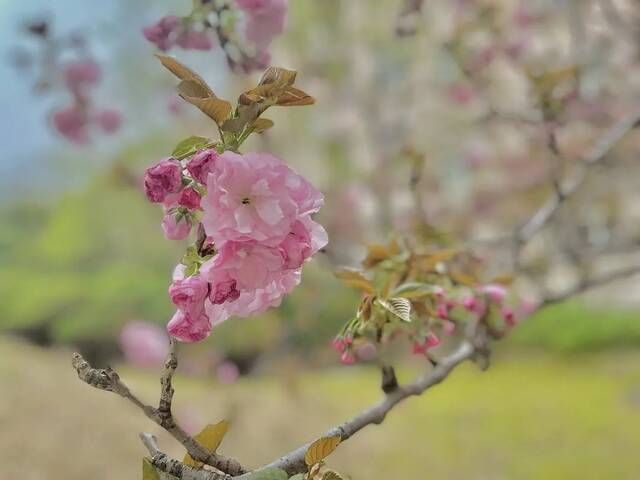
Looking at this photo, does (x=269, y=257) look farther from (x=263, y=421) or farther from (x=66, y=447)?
(x=263, y=421)

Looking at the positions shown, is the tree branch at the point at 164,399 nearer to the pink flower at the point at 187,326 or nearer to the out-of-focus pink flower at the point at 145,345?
the pink flower at the point at 187,326

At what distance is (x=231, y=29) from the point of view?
466mm

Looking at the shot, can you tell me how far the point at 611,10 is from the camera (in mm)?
1124

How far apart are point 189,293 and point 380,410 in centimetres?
15

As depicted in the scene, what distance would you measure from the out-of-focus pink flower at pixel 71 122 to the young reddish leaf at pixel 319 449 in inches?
28.9

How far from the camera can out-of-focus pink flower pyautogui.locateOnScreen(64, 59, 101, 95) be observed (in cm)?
94

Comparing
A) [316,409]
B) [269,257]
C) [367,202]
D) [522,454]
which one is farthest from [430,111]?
[269,257]

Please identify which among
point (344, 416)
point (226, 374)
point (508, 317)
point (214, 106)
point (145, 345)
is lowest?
point (344, 416)

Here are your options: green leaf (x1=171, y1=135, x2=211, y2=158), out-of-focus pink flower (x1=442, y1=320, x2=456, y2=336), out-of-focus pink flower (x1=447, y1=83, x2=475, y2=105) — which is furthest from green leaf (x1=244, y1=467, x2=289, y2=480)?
out-of-focus pink flower (x1=447, y1=83, x2=475, y2=105)

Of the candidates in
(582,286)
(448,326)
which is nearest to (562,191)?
(582,286)

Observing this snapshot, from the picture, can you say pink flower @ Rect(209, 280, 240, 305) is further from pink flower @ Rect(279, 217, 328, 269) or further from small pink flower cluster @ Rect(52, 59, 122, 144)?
small pink flower cluster @ Rect(52, 59, 122, 144)

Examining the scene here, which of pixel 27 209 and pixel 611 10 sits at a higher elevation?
pixel 611 10

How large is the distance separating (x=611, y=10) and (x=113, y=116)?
718 millimetres

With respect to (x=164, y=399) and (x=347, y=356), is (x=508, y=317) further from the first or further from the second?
(x=164, y=399)
